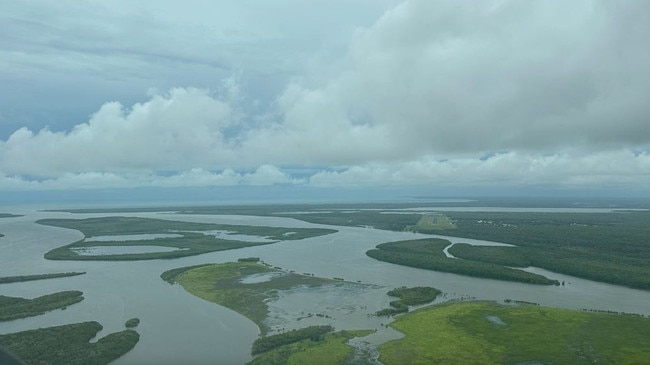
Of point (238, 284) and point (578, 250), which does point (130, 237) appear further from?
point (578, 250)

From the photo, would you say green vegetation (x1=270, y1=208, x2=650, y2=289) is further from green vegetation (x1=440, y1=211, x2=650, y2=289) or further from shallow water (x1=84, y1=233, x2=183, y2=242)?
shallow water (x1=84, y1=233, x2=183, y2=242)

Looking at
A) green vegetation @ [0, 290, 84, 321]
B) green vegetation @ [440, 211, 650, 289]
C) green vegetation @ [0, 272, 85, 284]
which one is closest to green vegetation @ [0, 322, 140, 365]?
green vegetation @ [0, 290, 84, 321]

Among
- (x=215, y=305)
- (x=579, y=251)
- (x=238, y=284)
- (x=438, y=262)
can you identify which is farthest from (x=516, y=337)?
(x=579, y=251)

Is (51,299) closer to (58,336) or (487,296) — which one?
(58,336)

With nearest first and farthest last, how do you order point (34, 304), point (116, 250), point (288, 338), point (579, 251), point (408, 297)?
point (288, 338) → point (34, 304) → point (408, 297) → point (579, 251) → point (116, 250)

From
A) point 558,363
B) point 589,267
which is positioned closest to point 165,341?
point 558,363
